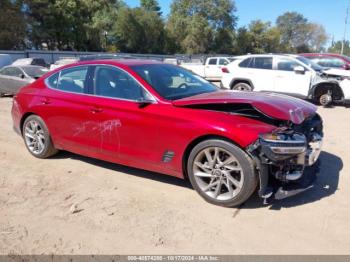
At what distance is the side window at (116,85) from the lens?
4.76 m

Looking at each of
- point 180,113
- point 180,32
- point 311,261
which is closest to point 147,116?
point 180,113

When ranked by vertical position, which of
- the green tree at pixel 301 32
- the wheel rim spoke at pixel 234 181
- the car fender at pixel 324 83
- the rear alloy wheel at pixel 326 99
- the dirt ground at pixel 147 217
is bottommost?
the dirt ground at pixel 147 217

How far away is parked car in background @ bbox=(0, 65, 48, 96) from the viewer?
1400 centimetres

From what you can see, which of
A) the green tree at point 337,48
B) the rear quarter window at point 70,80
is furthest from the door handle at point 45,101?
the green tree at point 337,48

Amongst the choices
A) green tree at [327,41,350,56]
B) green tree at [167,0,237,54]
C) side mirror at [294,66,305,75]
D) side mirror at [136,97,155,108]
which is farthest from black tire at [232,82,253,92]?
green tree at [327,41,350,56]

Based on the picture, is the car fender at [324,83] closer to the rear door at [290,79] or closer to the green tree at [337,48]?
the rear door at [290,79]

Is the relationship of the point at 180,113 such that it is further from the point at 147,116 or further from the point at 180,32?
the point at 180,32

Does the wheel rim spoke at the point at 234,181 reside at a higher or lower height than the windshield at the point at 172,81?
lower

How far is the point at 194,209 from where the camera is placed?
415 centimetres

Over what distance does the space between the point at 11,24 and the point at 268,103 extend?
4000cm

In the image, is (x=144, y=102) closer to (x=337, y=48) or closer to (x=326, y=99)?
(x=326, y=99)

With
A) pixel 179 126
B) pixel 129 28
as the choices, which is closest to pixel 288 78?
pixel 179 126

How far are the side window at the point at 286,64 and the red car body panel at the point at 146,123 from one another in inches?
303

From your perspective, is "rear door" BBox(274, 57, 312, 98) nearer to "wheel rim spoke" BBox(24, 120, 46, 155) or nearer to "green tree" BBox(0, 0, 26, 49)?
"wheel rim spoke" BBox(24, 120, 46, 155)
